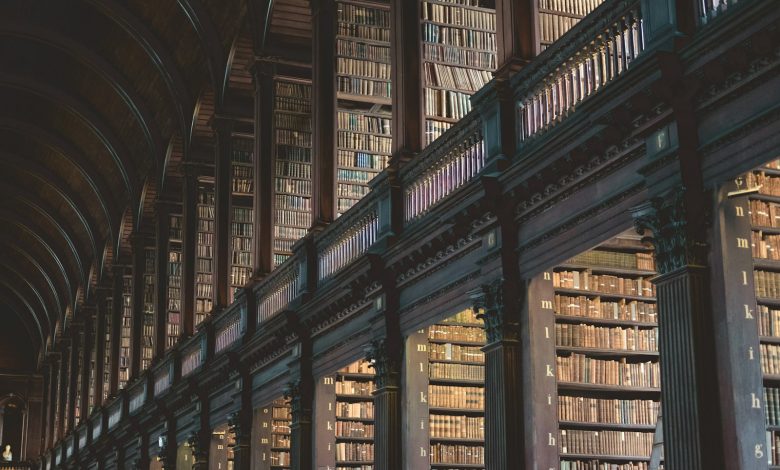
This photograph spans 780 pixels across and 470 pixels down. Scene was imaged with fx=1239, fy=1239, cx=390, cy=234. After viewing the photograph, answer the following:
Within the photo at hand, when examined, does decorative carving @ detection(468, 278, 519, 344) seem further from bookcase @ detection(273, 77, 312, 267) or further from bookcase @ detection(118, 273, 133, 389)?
bookcase @ detection(118, 273, 133, 389)

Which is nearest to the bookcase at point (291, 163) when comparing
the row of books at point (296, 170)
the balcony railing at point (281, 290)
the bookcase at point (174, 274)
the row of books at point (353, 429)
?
the row of books at point (296, 170)

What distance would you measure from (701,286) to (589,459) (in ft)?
8.86

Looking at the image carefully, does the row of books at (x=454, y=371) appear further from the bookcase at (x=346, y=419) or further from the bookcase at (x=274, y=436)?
the bookcase at (x=274, y=436)

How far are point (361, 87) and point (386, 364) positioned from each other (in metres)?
3.52

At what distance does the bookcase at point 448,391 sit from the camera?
9477mm

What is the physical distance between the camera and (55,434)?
103 ft

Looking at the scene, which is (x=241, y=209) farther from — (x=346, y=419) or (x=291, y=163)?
(x=346, y=419)

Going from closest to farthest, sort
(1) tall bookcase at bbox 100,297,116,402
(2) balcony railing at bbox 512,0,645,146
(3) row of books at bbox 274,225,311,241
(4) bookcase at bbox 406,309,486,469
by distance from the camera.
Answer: (2) balcony railing at bbox 512,0,645,146
(4) bookcase at bbox 406,309,486,469
(3) row of books at bbox 274,225,311,241
(1) tall bookcase at bbox 100,297,116,402

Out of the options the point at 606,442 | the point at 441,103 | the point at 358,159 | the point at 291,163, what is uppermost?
the point at 291,163

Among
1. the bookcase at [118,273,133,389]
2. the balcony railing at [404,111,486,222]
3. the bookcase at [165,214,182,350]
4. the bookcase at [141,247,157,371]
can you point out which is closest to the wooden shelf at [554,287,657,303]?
the balcony railing at [404,111,486,222]

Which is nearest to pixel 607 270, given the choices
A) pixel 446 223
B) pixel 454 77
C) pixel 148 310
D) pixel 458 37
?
pixel 446 223

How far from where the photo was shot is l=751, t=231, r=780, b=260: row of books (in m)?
7.22

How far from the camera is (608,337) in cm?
853

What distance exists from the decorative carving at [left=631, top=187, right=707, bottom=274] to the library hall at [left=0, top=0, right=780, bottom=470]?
0.05 ft
